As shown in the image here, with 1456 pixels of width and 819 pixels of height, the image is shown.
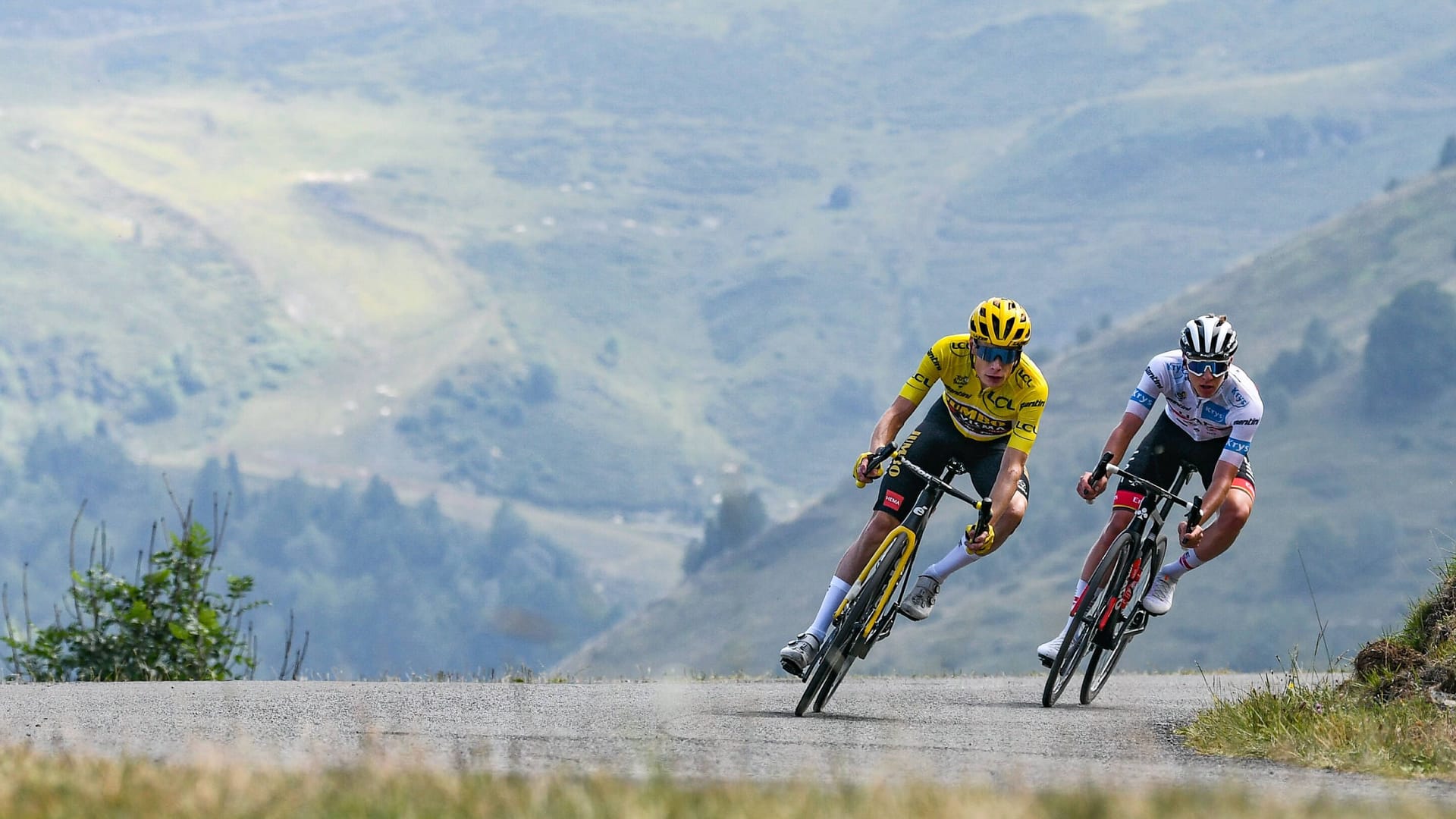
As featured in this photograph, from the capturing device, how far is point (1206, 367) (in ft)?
38.5

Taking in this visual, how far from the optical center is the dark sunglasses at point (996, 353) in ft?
37.3

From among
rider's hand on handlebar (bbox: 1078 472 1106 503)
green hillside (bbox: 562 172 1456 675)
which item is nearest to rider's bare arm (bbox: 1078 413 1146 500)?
rider's hand on handlebar (bbox: 1078 472 1106 503)

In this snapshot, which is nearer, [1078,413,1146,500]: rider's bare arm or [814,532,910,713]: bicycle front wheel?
[814,532,910,713]: bicycle front wheel

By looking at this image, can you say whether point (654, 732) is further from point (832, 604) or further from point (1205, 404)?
point (1205, 404)

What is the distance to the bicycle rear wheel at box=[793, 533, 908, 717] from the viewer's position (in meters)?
10.9

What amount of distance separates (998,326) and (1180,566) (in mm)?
2456

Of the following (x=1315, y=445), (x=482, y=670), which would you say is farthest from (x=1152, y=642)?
(x=482, y=670)

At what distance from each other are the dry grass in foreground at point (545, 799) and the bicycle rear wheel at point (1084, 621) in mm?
5213

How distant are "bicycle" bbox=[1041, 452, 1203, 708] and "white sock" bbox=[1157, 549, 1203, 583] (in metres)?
0.23

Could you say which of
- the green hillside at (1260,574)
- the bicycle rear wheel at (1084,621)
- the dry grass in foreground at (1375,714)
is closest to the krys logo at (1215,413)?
the bicycle rear wheel at (1084,621)

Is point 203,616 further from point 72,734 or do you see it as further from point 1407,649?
point 1407,649

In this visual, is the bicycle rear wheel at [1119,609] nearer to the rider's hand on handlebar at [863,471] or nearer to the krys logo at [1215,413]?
the krys logo at [1215,413]

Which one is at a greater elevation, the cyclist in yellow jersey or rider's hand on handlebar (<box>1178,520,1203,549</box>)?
the cyclist in yellow jersey

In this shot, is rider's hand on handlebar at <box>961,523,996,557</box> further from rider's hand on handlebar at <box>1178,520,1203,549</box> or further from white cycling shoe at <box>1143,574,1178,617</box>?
white cycling shoe at <box>1143,574,1178,617</box>
